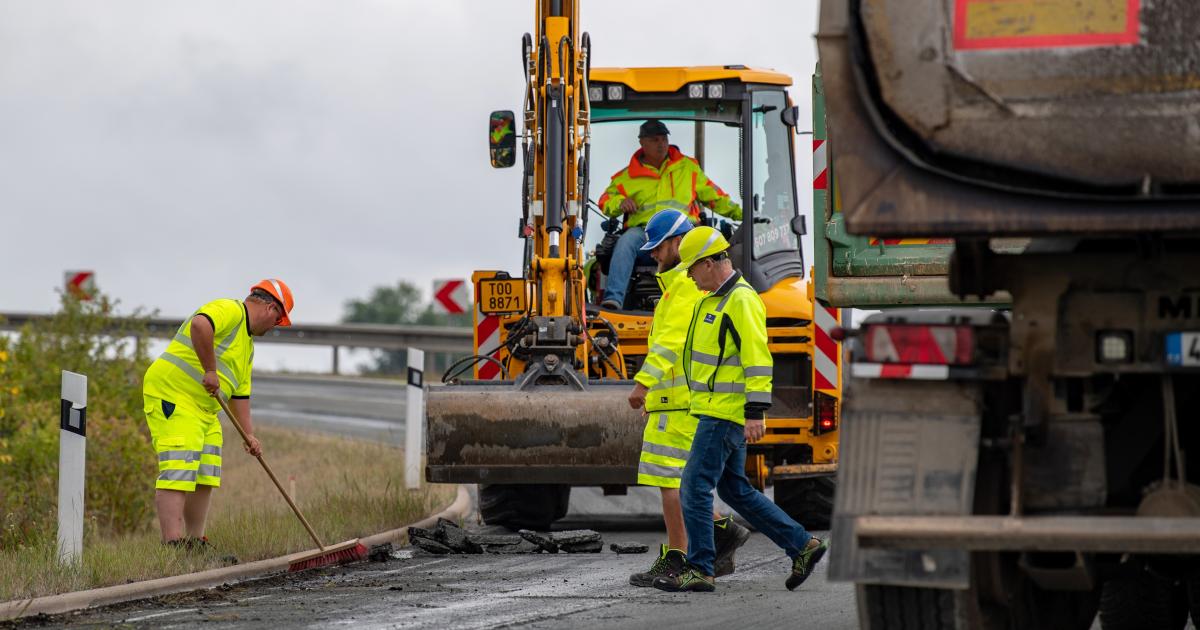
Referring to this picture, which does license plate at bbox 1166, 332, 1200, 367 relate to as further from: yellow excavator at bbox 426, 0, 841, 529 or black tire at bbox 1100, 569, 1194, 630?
yellow excavator at bbox 426, 0, 841, 529

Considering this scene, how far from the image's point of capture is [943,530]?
17.0ft

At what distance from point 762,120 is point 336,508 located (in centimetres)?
386

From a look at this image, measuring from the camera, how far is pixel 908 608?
18.9 feet

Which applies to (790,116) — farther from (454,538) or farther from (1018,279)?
(1018,279)

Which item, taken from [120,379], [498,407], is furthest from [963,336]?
[120,379]

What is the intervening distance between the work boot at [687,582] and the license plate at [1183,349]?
3967 millimetres

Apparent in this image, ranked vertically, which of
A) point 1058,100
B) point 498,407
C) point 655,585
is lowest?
point 655,585

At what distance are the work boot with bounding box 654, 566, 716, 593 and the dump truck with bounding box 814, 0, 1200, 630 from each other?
10.9ft

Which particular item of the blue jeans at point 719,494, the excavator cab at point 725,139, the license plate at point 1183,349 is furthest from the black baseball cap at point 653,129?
the license plate at point 1183,349

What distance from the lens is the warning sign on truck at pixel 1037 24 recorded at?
17.8 feet

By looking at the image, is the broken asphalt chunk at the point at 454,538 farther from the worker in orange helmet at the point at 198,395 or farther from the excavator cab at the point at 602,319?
the worker in orange helmet at the point at 198,395

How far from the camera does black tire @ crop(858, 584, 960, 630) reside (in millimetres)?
5660

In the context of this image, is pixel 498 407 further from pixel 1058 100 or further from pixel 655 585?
pixel 1058 100

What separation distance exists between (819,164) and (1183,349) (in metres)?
5.20
